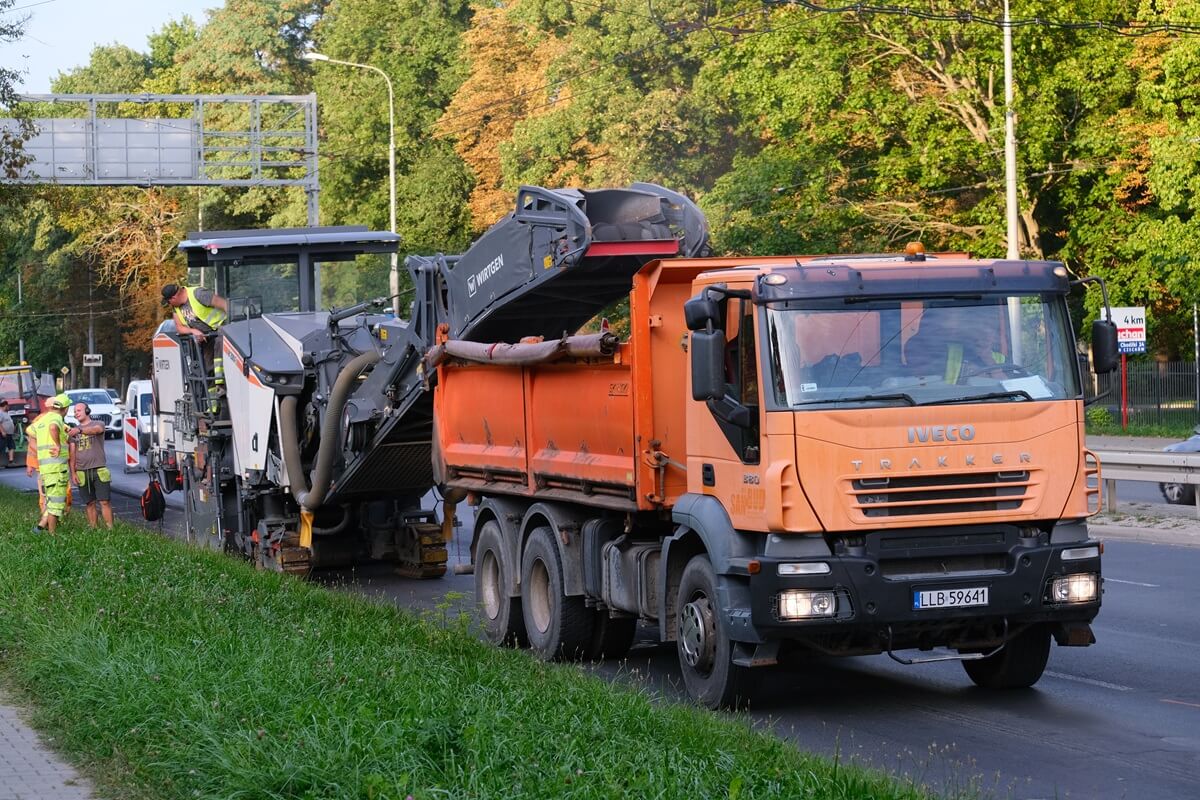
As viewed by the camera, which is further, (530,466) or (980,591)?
(530,466)

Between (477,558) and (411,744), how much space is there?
20.4ft

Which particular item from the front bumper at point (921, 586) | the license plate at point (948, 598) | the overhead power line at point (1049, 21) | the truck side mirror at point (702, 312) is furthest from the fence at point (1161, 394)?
the truck side mirror at point (702, 312)

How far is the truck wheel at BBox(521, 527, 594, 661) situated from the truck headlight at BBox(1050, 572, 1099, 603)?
3.54 metres

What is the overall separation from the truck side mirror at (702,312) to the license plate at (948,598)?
183 centimetres

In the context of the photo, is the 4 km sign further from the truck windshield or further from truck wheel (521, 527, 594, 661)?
the truck windshield

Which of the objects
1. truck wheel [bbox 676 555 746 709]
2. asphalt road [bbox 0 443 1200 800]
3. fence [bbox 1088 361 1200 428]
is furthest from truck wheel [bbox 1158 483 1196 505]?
fence [bbox 1088 361 1200 428]

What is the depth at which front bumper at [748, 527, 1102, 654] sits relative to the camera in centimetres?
912

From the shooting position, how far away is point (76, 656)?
388 inches

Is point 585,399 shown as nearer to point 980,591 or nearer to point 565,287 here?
point 565,287

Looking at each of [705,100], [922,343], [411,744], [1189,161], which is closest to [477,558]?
[922,343]

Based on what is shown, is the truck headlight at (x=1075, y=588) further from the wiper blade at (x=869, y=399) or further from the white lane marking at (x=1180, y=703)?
the wiper blade at (x=869, y=399)

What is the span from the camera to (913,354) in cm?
941

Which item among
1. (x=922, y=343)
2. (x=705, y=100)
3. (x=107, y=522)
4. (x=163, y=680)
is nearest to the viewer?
(x=163, y=680)

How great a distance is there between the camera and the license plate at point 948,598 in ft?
30.2
